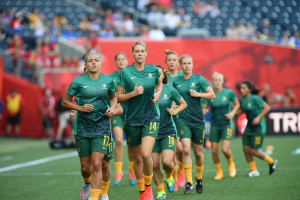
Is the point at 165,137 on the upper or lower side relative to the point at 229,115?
lower

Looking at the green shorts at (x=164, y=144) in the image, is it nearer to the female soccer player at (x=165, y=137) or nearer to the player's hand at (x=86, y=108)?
the female soccer player at (x=165, y=137)

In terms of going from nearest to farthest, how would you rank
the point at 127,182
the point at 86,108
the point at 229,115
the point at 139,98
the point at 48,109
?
the point at 86,108
the point at 139,98
the point at 127,182
the point at 229,115
the point at 48,109

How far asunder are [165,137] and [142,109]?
0.89 m

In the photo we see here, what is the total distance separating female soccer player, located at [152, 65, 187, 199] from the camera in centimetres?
861

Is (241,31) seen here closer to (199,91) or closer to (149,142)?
(199,91)

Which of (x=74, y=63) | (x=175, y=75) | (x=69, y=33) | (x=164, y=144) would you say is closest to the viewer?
(x=164, y=144)

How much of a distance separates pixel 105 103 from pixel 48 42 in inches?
658

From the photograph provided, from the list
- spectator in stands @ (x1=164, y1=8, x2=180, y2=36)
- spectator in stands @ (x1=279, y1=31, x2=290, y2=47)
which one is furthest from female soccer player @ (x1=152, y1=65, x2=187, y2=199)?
spectator in stands @ (x1=279, y1=31, x2=290, y2=47)

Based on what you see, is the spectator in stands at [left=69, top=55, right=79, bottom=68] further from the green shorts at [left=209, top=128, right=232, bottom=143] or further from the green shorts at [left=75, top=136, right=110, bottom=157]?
the green shorts at [left=75, top=136, right=110, bottom=157]

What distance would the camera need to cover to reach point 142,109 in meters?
8.02

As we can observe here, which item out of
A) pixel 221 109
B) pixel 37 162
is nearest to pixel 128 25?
pixel 37 162

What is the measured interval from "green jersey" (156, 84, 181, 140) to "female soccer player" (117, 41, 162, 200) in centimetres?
62

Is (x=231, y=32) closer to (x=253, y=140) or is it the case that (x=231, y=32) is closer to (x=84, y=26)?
Answer: (x=84, y=26)

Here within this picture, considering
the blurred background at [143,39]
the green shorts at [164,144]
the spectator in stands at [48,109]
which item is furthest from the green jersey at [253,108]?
the spectator in stands at [48,109]
